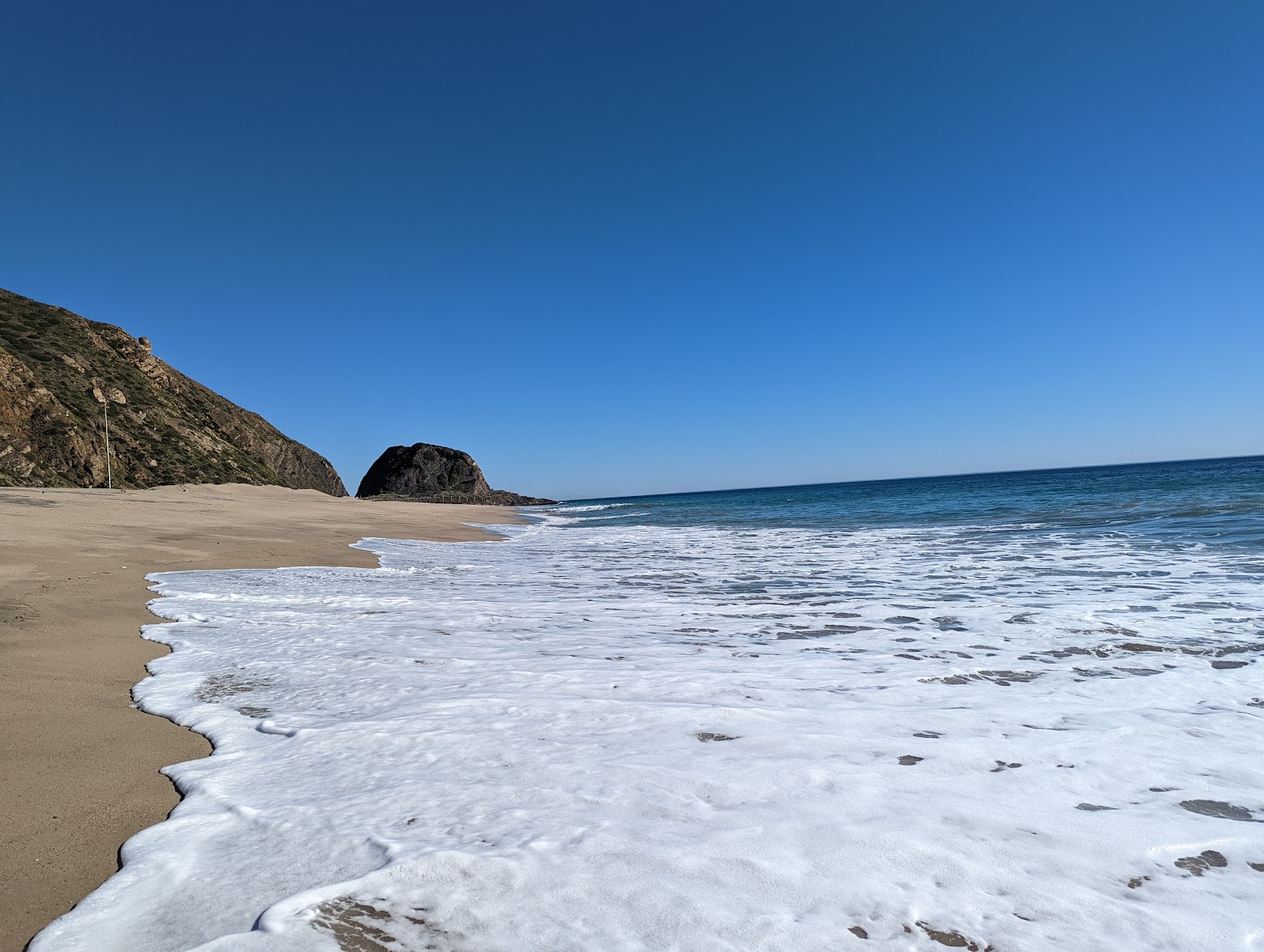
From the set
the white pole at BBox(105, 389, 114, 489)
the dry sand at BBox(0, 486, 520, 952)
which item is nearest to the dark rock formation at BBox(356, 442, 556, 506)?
the white pole at BBox(105, 389, 114, 489)

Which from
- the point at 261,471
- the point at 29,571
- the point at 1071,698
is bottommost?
the point at 1071,698

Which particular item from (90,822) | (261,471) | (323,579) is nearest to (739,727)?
(90,822)

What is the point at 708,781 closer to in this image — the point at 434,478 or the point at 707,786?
the point at 707,786

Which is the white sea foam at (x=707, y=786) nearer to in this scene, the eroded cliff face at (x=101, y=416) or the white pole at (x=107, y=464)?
the white pole at (x=107, y=464)

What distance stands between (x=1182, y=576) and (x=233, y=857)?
10.6m

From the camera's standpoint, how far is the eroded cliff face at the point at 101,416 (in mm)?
27469

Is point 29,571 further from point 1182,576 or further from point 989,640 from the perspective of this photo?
point 1182,576

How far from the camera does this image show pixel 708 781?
3.03m

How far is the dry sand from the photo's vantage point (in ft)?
7.48

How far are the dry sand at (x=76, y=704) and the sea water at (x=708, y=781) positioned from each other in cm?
16

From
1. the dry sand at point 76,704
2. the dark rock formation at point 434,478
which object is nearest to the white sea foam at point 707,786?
the dry sand at point 76,704

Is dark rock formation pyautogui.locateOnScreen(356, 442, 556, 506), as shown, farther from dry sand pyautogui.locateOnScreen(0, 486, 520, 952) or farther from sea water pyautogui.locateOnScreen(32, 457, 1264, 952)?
sea water pyautogui.locateOnScreen(32, 457, 1264, 952)

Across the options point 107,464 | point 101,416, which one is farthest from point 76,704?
point 101,416

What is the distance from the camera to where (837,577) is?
1001 cm
